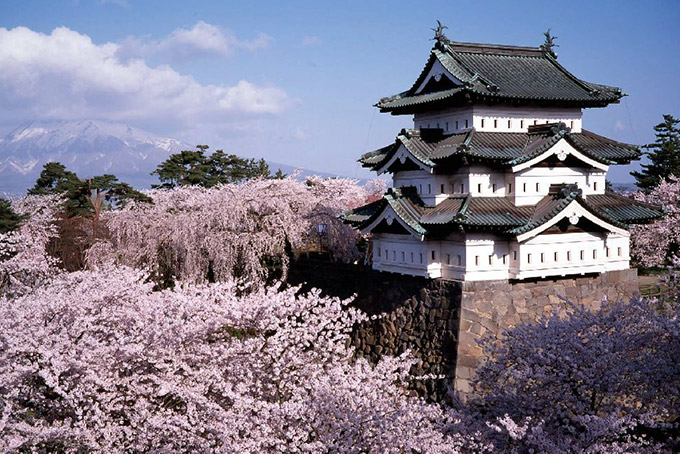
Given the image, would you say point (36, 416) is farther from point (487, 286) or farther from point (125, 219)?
point (125, 219)

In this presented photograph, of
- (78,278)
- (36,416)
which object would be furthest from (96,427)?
(78,278)

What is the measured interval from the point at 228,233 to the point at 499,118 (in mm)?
10541

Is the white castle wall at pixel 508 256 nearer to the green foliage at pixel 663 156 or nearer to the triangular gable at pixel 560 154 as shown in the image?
the triangular gable at pixel 560 154

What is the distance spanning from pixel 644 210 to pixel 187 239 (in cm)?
1514

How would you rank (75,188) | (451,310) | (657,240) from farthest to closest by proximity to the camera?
(75,188) → (657,240) → (451,310)

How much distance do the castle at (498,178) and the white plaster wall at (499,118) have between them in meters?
0.03

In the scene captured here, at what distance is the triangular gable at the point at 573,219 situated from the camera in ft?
57.8

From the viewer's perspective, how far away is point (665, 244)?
31.0 meters

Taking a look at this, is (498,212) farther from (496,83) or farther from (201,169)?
(201,169)

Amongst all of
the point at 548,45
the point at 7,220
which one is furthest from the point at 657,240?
the point at 7,220

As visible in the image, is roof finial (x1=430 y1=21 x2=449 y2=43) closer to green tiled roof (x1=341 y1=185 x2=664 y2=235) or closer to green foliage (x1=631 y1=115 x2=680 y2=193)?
green tiled roof (x1=341 y1=185 x2=664 y2=235)

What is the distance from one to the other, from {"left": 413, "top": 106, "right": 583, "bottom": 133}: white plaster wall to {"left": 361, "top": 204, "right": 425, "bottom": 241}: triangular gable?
9.78ft

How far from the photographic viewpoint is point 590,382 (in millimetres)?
12219

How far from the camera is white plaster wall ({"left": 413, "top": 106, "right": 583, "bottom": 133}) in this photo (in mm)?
19219
